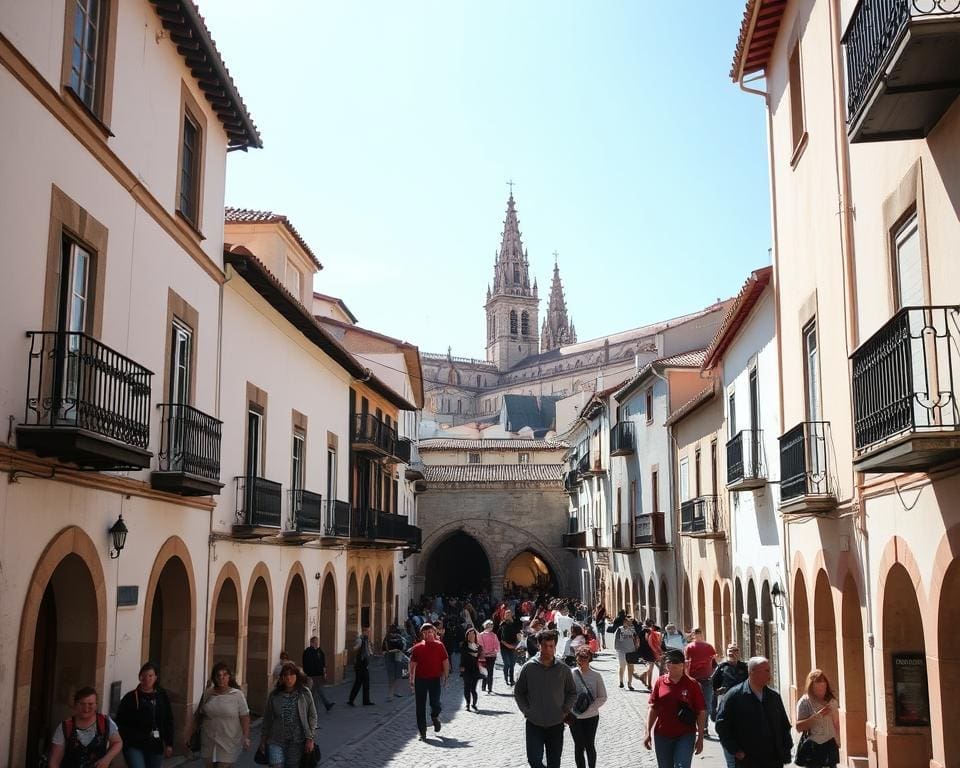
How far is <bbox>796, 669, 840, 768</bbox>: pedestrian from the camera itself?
9.21m

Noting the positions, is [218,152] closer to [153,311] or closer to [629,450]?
[153,311]

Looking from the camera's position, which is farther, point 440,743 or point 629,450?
point 629,450

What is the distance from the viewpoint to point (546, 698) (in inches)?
420

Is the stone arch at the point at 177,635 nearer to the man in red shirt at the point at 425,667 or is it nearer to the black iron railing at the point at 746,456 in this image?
the man in red shirt at the point at 425,667

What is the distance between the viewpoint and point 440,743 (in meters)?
16.2

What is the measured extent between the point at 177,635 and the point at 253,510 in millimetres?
2927

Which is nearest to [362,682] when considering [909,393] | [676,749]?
[676,749]

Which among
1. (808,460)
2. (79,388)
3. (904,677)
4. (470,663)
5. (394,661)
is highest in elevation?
(79,388)

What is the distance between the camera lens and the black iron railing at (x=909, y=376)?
8195 millimetres

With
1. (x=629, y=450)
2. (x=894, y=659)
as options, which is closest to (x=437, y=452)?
(x=629, y=450)

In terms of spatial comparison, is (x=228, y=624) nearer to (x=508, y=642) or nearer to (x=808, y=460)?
(x=508, y=642)

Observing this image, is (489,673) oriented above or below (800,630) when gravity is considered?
below

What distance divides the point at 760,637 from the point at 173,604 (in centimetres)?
969

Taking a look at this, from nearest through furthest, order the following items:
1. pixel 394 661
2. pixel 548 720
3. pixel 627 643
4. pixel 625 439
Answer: pixel 548 720
pixel 627 643
pixel 394 661
pixel 625 439
